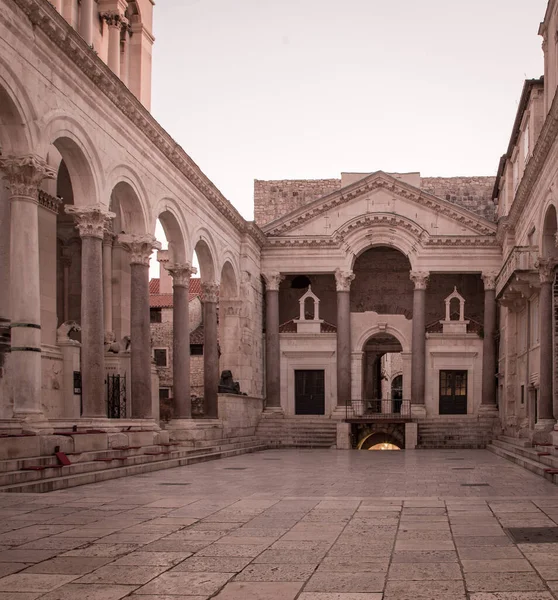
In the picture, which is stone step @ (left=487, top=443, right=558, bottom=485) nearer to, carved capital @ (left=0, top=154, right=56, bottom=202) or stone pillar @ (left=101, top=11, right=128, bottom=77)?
carved capital @ (left=0, top=154, right=56, bottom=202)

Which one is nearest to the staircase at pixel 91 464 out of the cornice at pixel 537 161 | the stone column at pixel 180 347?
the stone column at pixel 180 347

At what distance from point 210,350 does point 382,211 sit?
1099cm

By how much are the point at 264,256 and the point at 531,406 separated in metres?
A: 14.8

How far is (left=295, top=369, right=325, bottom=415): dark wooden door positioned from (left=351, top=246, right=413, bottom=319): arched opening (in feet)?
13.3

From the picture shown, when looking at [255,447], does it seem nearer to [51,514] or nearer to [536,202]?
[536,202]

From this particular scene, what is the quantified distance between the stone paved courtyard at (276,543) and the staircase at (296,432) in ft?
69.1

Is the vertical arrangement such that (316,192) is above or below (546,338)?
above

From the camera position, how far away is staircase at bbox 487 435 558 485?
1820 cm

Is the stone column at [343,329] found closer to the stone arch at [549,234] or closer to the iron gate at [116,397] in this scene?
the stone arch at [549,234]

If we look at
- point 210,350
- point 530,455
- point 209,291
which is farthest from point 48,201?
point 530,455

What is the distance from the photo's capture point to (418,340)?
38688 millimetres

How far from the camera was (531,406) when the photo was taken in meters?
29.9

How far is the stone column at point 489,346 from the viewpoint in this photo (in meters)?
38.2

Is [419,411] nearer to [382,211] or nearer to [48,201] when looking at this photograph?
[382,211]
